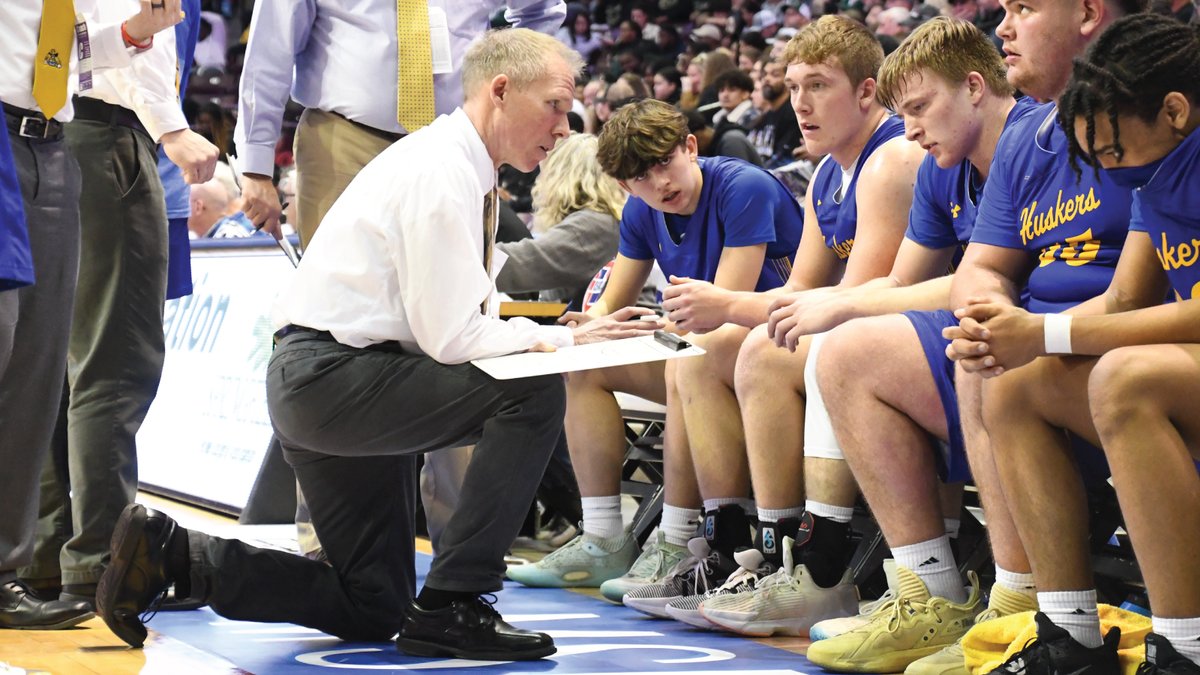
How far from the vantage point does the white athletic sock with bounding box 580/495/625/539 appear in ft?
13.5

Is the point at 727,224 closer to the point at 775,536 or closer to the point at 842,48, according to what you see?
the point at 842,48

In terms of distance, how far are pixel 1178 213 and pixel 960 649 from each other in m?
0.95

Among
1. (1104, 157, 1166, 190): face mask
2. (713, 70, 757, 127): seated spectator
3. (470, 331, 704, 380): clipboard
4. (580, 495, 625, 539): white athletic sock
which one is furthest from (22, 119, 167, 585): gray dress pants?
(713, 70, 757, 127): seated spectator

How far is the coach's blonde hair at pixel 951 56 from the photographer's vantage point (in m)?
3.16

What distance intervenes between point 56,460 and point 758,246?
1.95 metres

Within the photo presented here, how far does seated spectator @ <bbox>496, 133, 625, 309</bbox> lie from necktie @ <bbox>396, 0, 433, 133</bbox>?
3.39 ft

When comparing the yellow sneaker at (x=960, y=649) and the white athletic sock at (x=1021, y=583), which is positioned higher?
the white athletic sock at (x=1021, y=583)

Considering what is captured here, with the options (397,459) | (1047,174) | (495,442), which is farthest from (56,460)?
(1047,174)

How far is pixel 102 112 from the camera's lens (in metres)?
3.59

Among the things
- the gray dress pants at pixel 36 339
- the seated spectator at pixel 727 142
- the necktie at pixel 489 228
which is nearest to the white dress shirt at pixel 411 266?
the necktie at pixel 489 228

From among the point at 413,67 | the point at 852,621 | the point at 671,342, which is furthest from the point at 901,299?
the point at 413,67

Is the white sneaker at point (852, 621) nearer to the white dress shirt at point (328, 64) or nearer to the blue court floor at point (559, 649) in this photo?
the blue court floor at point (559, 649)

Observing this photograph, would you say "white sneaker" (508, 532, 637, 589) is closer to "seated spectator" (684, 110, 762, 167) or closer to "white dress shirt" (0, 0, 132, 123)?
"white dress shirt" (0, 0, 132, 123)

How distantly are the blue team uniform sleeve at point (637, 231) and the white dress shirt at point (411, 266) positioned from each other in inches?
46.9
